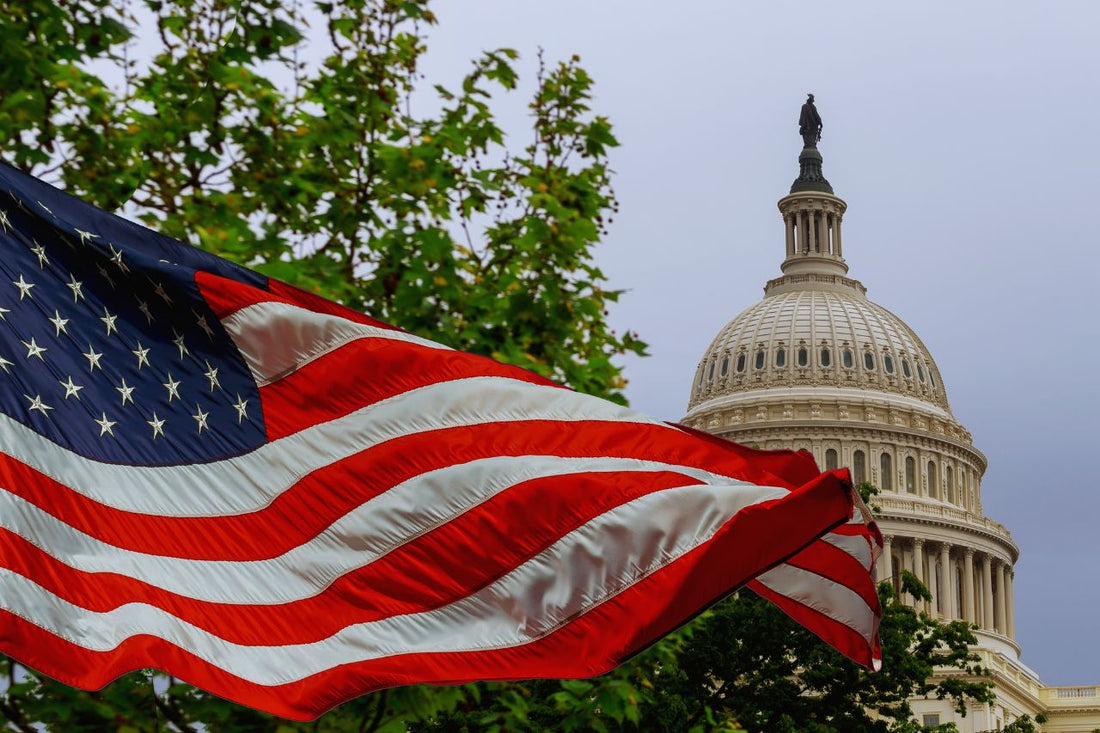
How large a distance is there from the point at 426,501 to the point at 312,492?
1.73ft

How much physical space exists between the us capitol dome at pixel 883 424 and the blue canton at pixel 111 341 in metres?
125

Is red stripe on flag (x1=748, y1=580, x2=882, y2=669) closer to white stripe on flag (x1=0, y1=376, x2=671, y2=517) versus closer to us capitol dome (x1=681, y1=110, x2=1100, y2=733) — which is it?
white stripe on flag (x1=0, y1=376, x2=671, y2=517)

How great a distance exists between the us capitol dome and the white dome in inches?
4.2

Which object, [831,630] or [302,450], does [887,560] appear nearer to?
[831,630]

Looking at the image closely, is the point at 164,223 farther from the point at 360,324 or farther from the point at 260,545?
the point at 260,545

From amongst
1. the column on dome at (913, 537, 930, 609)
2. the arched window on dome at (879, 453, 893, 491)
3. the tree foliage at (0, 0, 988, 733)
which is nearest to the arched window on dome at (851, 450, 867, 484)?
the arched window on dome at (879, 453, 893, 491)

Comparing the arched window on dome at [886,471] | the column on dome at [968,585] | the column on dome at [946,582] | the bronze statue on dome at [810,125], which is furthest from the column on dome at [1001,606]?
the bronze statue on dome at [810,125]

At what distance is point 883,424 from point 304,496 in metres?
135

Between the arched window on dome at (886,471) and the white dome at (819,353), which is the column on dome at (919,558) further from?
the white dome at (819,353)

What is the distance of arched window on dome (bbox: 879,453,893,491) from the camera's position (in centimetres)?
14075

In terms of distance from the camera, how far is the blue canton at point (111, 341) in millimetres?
8359

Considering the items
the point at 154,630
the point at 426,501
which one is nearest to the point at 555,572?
the point at 426,501

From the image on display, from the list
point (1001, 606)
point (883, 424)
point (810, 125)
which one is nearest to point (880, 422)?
point (883, 424)

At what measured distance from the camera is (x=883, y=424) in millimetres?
141250
